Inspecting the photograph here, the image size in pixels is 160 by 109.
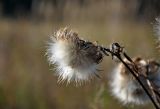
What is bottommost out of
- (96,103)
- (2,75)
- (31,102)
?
(96,103)

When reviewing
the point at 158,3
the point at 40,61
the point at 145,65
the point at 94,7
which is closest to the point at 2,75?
the point at 40,61

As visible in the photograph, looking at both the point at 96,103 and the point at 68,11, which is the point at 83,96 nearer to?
the point at 96,103

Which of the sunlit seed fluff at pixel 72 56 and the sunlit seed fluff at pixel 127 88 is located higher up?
the sunlit seed fluff at pixel 127 88

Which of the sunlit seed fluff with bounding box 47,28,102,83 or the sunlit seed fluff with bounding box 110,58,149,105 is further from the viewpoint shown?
the sunlit seed fluff with bounding box 110,58,149,105

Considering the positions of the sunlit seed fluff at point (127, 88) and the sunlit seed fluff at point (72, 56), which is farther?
the sunlit seed fluff at point (127, 88)

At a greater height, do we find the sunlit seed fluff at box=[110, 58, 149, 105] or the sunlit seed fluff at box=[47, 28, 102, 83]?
the sunlit seed fluff at box=[110, 58, 149, 105]
